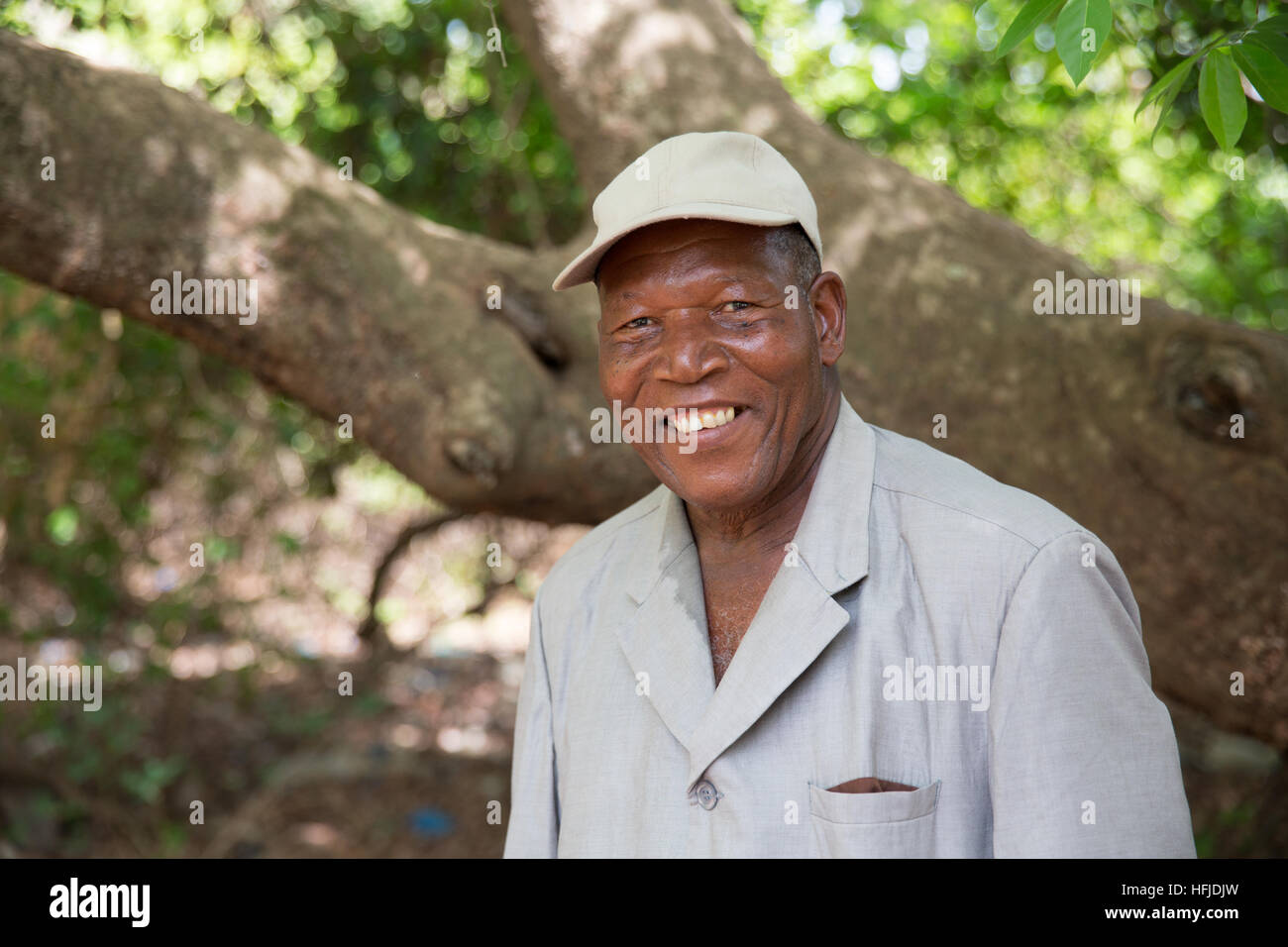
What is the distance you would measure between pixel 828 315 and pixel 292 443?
4.15 m

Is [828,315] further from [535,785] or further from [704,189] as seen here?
[535,785]

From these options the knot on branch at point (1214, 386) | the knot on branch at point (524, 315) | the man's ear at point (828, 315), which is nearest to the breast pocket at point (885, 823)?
the man's ear at point (828, 315)

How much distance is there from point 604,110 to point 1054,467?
185 cm

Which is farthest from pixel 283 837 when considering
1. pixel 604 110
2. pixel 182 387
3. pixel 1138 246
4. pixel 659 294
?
pixel 1138 246

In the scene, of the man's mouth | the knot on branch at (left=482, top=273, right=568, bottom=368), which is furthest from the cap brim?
the knot on branch at (left=482, top=273, right=568, bottom=368)

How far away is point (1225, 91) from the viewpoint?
2035mm

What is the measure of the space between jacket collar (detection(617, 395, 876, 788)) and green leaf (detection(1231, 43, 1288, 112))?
0.84 m

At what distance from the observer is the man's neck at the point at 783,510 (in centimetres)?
223

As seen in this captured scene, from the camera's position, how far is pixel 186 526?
615 cm

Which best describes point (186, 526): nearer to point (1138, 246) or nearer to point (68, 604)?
point (68, 604)

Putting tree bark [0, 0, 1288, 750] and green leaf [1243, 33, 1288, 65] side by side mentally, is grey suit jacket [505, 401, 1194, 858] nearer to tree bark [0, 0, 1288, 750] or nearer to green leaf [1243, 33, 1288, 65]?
green leaf [1243, 33, 1288, 65]

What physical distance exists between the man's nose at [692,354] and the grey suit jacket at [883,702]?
29cm

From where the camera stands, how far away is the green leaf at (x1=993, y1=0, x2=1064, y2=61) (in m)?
2.05

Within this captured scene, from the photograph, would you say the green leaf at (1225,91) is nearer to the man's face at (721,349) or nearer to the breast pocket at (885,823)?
the man's face at (721,349)
